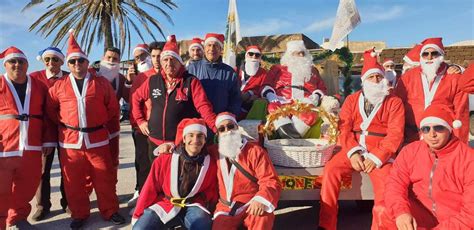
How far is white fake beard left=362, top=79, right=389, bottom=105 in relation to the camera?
152 inches

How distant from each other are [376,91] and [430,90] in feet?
2.39

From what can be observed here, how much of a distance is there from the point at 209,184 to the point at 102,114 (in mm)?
1582

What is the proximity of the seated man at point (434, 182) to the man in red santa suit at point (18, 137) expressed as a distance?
3.68 metres

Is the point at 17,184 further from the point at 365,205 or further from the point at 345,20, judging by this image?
the point at 345,20

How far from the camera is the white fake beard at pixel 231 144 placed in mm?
3400

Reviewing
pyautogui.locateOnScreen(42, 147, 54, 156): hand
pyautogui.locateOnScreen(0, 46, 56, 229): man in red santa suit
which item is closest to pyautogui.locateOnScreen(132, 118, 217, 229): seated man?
pyautogui.locateOnScreen(0, 46, 56, 229): man in red santa suit

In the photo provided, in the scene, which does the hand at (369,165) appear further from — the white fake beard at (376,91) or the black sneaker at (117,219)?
the black sneaker at (117,219)

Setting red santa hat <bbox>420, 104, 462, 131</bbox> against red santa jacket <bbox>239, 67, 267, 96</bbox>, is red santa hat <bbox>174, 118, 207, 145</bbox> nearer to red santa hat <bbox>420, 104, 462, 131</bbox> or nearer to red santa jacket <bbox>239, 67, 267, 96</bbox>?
red santa hat <bbox>420, 104, 462, 131</bbox>

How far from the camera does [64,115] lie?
13.6 feet

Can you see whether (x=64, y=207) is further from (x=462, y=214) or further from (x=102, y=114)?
(x=462, y=214)

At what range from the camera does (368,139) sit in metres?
3.84

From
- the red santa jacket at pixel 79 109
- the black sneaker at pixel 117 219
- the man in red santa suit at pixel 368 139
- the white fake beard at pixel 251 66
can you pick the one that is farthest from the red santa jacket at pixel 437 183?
the white fake beard at pixel 251 66

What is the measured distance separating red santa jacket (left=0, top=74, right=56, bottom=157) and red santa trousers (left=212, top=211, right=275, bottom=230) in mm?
2332

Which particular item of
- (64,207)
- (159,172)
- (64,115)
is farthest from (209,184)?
(64,207)
